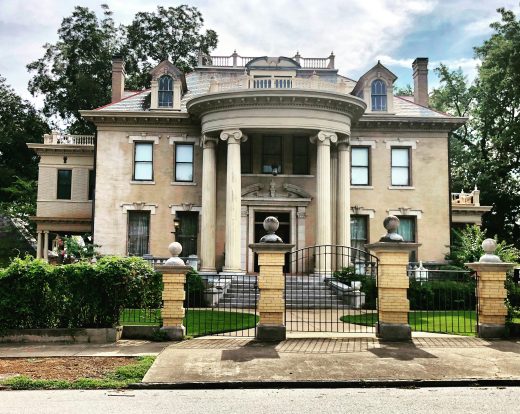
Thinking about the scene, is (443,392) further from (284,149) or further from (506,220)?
(506,220)

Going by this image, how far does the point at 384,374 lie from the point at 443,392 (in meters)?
1.13

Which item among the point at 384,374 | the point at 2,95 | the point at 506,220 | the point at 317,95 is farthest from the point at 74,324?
the point at 2,95

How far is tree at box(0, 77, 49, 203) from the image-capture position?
5009 cm

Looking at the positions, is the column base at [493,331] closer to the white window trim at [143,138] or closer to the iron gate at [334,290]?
the iron gate at [334,290]

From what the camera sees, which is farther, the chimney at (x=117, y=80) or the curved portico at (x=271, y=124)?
the chimney at (x=117, y=80)

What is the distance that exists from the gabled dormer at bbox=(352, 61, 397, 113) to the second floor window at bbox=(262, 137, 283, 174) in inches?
185

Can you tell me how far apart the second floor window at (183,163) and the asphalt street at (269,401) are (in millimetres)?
18816

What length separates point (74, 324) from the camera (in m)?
12.9

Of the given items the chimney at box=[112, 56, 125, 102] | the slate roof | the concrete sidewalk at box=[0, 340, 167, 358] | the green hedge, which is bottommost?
the concrete sidewalk at box=[0, 340, 167, 358]

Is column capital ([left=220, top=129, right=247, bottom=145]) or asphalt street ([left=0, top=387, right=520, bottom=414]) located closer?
asphalt street ([left=0, top=387, right=520, bottom=414])

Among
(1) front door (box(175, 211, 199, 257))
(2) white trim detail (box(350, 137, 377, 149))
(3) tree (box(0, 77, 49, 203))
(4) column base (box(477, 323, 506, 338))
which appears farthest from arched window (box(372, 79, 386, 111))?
(3) tree (box(0, 77, 49, 203))

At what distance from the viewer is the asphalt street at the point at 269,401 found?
7.38 m

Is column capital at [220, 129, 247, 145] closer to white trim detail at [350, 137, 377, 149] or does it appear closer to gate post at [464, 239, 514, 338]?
white trim detail at [350, 137, 377, 149]

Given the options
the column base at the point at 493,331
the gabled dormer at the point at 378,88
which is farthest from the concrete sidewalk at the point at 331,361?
the gabled dormer at the point at 378,88
